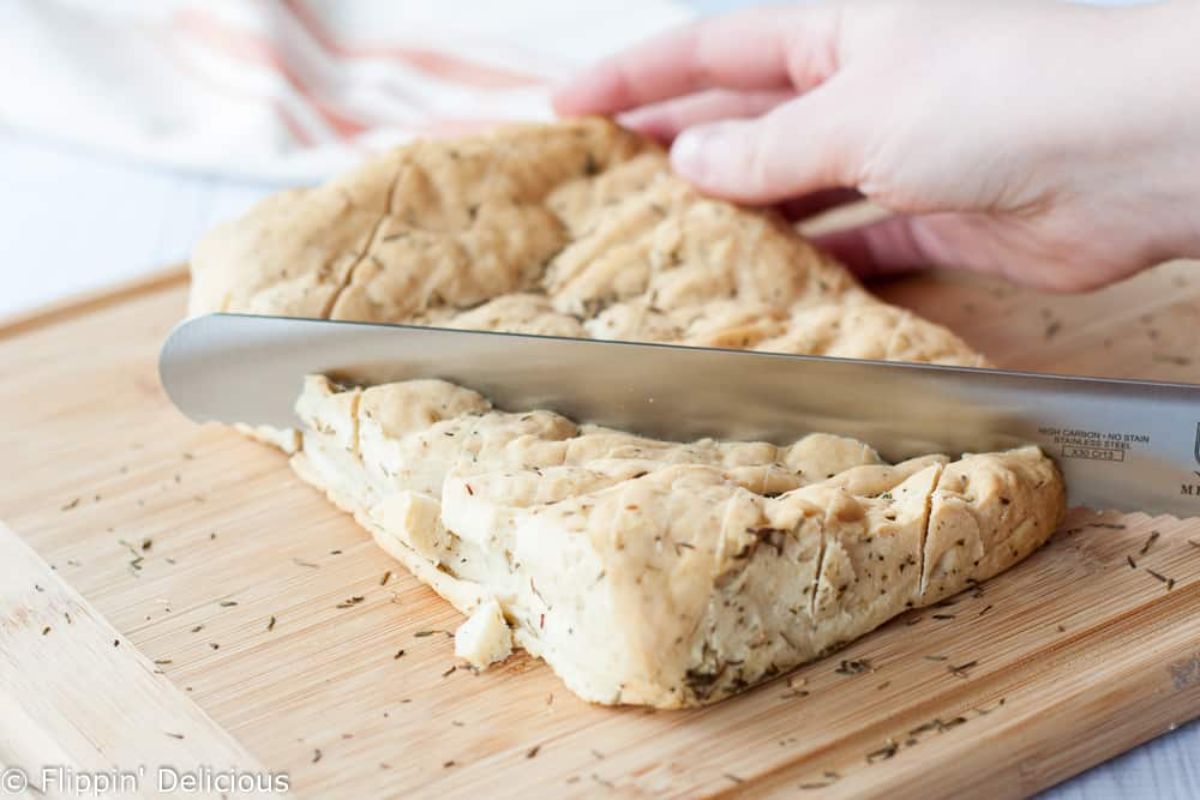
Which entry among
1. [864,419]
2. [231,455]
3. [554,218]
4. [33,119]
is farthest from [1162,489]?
[33,119]

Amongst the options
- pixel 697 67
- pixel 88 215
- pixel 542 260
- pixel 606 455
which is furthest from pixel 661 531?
pixel 88 215

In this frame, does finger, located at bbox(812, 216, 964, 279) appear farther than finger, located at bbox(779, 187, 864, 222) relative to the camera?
No

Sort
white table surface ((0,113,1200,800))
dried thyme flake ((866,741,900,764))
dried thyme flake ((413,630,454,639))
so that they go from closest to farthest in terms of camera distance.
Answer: dried thyme flake ((866,741,900,764)), dried thyme flake ((413,630,454,639)), white table surface ((0,113,1200,800))

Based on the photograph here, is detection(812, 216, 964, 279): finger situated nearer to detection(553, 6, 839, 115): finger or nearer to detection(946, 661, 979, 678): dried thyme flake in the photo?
detection(553, 6, 839, 115): finger

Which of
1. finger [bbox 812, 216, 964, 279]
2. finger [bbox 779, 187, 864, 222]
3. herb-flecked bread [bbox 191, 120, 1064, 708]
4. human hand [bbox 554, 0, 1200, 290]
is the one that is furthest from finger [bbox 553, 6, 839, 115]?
finger [bbox 812, 216, 964, 279]

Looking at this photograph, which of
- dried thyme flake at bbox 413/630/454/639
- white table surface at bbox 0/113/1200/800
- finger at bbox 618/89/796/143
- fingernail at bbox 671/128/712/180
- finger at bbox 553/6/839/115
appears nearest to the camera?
dried thyme flake at bbox 413/630/454/639
